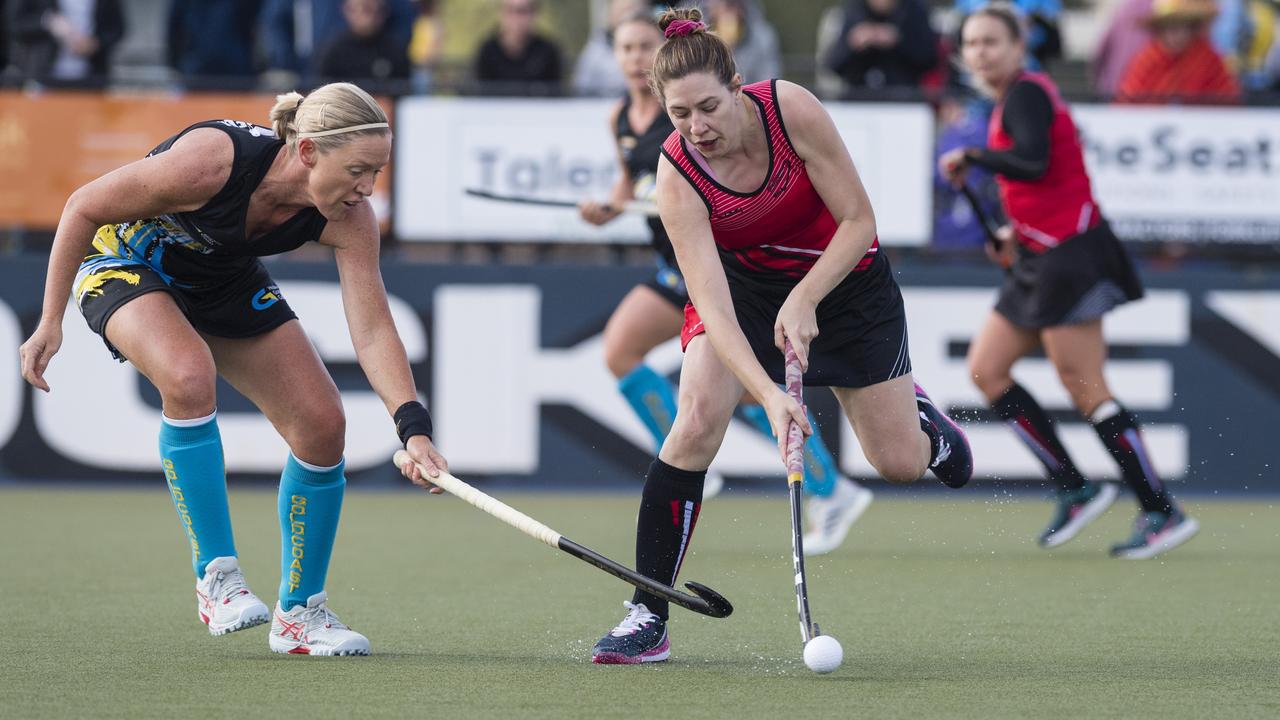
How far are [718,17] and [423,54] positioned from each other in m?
2.23

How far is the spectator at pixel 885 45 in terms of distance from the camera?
9617 millimetres

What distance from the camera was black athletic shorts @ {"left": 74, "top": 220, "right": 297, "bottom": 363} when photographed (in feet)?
14.8

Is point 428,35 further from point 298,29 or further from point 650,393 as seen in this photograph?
point 650,393

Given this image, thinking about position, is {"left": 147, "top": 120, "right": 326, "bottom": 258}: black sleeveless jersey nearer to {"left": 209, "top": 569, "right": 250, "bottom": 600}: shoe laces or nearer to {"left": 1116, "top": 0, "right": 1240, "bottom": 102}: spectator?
{"left": 209, "top": 569, "right": 250, "bottom": 600}: shoe laces

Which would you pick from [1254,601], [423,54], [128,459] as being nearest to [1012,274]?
[1254,601]

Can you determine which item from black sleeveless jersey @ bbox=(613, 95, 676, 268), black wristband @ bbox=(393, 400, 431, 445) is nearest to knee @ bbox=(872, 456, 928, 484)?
black wristband @ bbox=(393, 400, 431, 445)

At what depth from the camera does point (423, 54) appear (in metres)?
11.2

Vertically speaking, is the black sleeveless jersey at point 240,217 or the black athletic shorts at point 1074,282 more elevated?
the black sleeveless jersey at point 240,217

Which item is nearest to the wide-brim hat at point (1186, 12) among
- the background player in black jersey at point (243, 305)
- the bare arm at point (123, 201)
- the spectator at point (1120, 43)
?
the spectator at point (1120, 43)

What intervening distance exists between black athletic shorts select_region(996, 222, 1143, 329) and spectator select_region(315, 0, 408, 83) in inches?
159

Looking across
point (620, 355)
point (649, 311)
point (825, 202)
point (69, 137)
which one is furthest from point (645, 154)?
point (69, 137)

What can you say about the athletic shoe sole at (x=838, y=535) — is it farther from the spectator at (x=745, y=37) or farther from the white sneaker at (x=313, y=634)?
the spectator at (x=745, y=37)

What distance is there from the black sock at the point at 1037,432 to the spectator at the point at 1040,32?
2984mm

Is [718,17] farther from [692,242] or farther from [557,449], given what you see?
[692,242]
